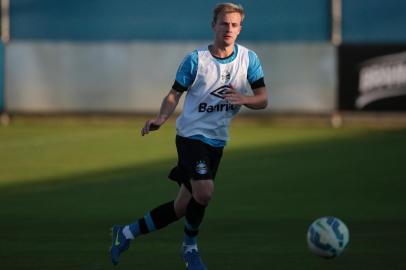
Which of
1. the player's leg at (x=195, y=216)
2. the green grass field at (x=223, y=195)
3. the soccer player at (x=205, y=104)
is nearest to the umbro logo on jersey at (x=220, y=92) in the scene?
the soccer player at (x=205, y=104)

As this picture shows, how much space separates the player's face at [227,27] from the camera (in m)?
8.16

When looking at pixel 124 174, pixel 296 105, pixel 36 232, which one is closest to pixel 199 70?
pixel 36 232

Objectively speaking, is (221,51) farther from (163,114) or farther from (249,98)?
(163,114)

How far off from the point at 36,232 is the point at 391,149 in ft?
28.6

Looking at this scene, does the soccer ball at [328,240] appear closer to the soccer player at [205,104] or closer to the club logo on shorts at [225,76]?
the soccer player at [205,104]

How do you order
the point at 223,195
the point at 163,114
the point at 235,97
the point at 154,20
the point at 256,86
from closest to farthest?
1. the point at 235,97
2. the point at 163,114
3. the point at 256,86
4. the point at 223,195
5. the point at 154,20

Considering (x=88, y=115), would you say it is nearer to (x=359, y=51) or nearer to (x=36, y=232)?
(x=359, y=51)

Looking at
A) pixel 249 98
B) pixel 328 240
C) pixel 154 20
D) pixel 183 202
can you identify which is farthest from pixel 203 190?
pixel 154 20

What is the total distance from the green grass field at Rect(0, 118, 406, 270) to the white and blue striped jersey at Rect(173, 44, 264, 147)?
1.11 m

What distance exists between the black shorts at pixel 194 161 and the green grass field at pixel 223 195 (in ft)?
2.50

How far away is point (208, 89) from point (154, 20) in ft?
45.9

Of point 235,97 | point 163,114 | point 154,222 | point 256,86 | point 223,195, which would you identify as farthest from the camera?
point 223,195

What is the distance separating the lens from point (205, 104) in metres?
8.37

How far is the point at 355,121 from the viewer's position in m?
21.3
